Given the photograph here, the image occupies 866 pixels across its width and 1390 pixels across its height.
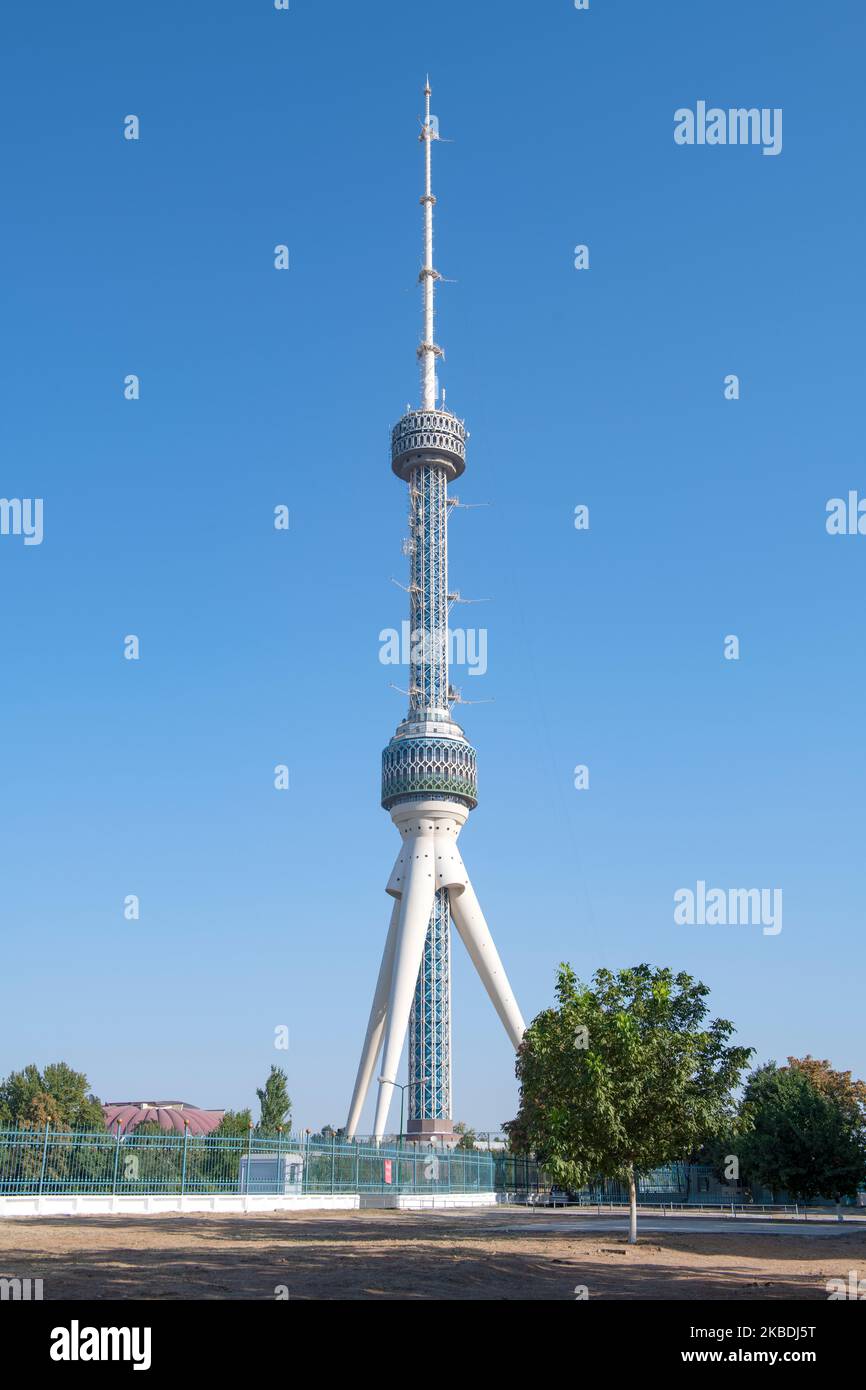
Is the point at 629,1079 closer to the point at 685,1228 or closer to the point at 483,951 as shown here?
the point at 685,1228

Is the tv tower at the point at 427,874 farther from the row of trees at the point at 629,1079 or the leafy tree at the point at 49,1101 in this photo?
the row of trees at the point at 629,1079

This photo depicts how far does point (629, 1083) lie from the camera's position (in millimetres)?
28797

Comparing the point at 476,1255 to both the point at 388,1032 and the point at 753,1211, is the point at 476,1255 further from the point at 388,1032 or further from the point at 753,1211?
the point at 388,1032

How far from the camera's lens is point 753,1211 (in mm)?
64750

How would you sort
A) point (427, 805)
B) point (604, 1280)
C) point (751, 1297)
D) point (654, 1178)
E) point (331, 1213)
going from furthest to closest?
point (427, 805) < point (654, 1178) < point (331, 1213) < point (604, 1280) < point (751, 1297)

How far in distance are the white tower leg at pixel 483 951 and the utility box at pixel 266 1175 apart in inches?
1873

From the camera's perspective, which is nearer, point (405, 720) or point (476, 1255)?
point (476, 1255)

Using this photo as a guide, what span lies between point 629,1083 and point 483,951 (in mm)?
70368

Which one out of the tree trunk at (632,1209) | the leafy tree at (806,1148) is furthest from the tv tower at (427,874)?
the tree trunk at (632,1209)

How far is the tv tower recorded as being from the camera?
306ft

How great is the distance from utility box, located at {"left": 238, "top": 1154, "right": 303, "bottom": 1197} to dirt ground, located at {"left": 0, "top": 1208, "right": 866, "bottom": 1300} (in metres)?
9.05

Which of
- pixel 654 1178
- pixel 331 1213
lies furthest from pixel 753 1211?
pixel 331 1213

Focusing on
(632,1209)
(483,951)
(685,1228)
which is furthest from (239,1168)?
(483,951)
